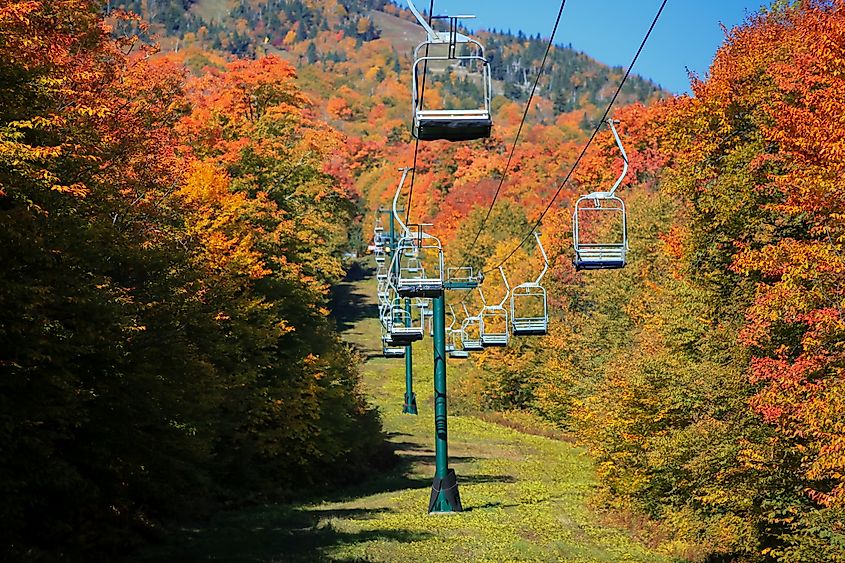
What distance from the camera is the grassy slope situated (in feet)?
69.2

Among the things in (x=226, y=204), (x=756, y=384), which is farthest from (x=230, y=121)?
(x=756, y=384)

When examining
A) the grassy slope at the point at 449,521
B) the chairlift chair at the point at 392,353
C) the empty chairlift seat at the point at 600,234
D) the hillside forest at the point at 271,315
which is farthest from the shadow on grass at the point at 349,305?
the hillside forest at the point at 271,315

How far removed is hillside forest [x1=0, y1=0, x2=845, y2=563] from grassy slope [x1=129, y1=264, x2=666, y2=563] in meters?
1.68

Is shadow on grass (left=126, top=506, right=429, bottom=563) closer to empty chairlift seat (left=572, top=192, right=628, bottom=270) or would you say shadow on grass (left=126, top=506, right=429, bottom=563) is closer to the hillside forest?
the hillside forest

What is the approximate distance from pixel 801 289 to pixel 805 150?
302cm

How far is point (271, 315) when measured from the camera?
34.0m

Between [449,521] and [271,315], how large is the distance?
10.4m

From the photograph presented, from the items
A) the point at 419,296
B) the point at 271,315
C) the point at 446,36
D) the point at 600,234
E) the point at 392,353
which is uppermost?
the point at 600,234

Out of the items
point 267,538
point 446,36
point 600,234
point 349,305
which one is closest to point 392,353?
point 600,234

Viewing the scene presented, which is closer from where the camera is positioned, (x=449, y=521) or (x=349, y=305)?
(x=449, y=521)

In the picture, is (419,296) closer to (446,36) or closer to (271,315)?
(271,315)

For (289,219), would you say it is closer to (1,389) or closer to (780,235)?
(780,235)

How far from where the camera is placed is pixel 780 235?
27281 millimetres

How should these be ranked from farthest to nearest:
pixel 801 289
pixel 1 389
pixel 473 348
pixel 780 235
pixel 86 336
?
pixel 473 348, pixel 780 235, pixel 801 289, pixel 86 336, pixel 1 389
